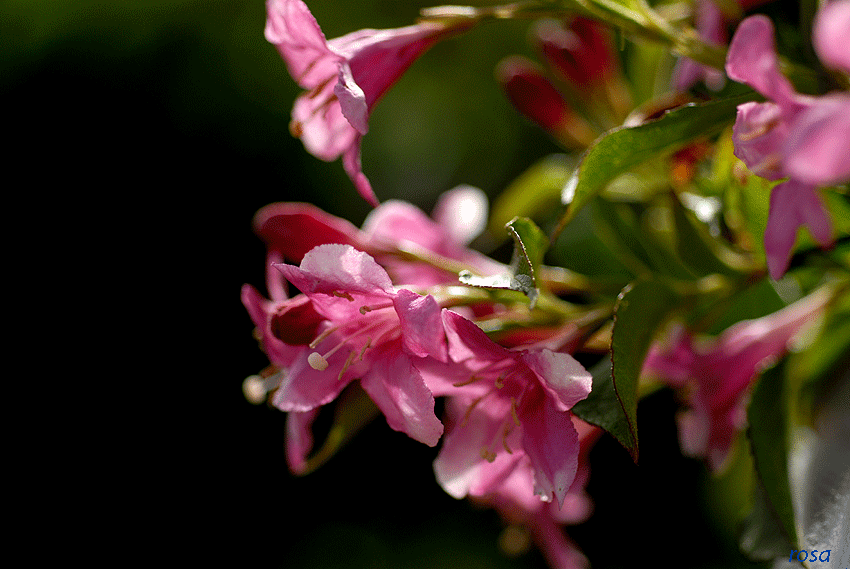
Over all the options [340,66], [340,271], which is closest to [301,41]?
[340,66]

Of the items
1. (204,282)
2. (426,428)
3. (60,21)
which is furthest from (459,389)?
(60,21)

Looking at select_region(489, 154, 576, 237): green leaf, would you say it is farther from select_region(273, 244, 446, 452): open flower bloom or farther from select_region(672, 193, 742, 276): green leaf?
select_region(273, 244, 446, 452): open flower bloom

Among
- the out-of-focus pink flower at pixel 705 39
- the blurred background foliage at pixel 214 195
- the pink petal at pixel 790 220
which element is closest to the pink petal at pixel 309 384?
the pink petal at pixel 790 220

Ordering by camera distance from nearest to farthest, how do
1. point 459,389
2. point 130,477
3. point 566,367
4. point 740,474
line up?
point 566,367, point 459,389, point 740,474, point 130,477

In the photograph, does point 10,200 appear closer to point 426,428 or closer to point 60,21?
point 60,21

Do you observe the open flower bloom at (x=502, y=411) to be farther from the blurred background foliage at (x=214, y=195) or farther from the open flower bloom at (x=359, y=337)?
the blurred background foliage at (x=214, y=195)

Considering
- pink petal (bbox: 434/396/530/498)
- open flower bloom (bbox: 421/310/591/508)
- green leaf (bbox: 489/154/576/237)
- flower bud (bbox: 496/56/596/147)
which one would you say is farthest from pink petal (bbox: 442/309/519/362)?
flower bud (bbox: 496/56/596/147)
